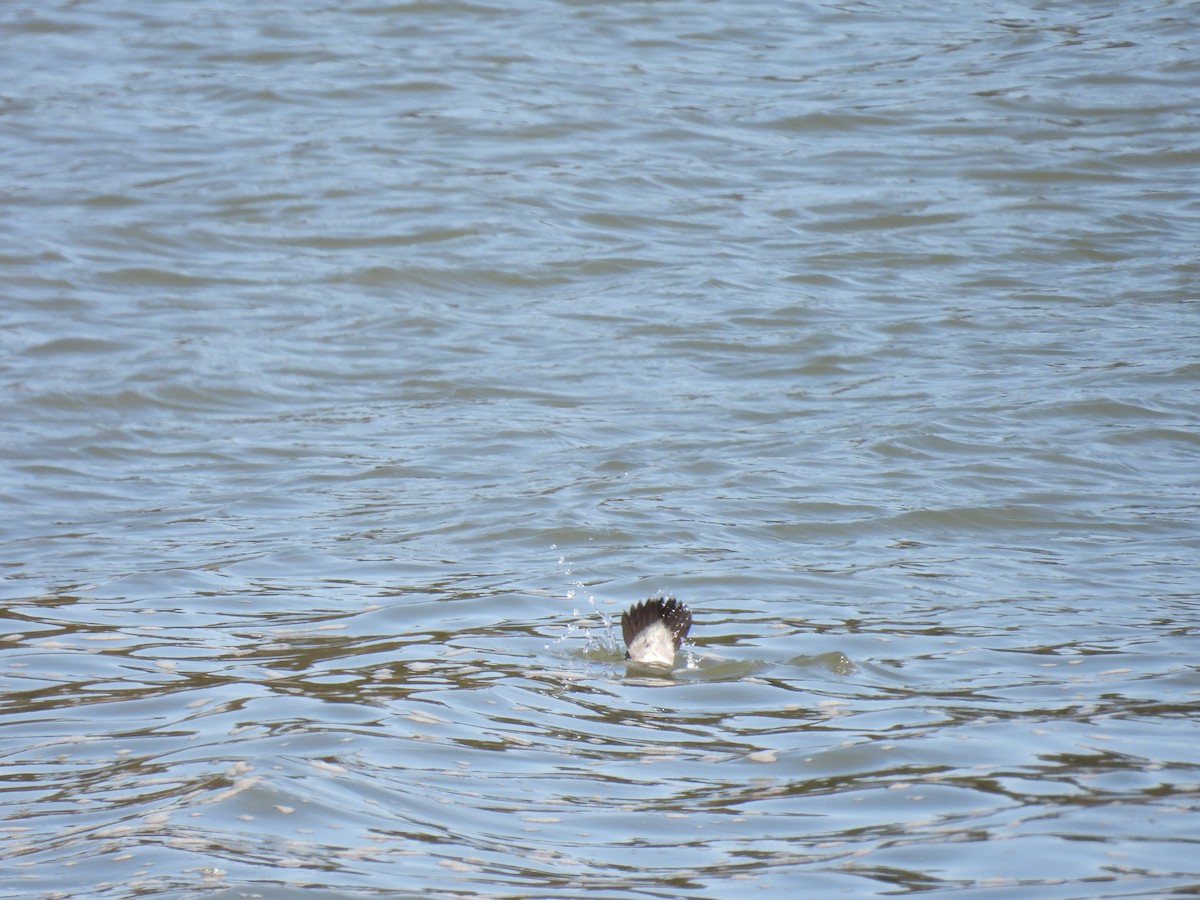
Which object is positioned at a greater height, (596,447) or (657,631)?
(596,447)

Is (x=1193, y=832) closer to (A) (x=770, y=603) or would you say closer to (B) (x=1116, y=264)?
(A) (x=770, y=603)

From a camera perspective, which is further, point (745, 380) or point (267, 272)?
point (267, 272)

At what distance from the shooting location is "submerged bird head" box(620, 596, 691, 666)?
474 cm

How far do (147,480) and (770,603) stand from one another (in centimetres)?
311

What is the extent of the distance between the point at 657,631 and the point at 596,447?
104 inches

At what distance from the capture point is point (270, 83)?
12844 millimetres

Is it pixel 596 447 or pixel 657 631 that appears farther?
pixel 596 447

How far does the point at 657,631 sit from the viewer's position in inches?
187

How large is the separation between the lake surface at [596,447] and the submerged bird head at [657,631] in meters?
0.11

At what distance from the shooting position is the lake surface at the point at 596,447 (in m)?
3.50

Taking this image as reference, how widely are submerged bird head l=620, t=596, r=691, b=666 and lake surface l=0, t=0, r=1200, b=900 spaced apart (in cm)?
11

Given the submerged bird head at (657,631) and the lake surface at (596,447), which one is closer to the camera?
the lake surface at (596,447)

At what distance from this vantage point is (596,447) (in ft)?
24.0

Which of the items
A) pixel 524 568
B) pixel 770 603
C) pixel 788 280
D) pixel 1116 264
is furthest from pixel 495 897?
pixel 1116 264
